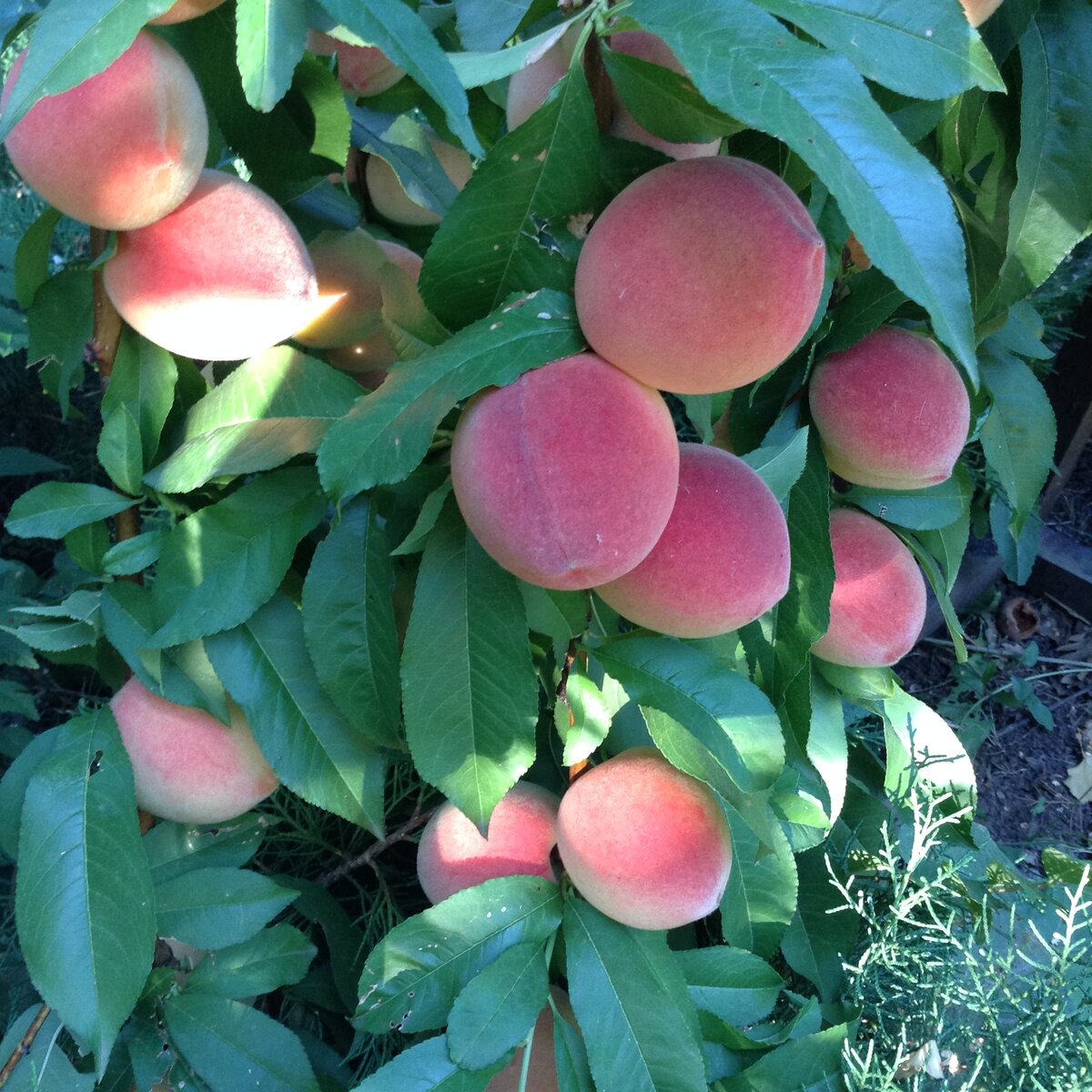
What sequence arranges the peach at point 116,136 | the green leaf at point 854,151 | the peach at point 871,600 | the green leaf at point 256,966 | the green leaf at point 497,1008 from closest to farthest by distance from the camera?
the green leaf at point 854,151, the peach at point 116,136, the green leaf at point 497,1008, the green leaf at point 256,966, the peach at point 871,600

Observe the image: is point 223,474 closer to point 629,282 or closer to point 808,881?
point 629,282

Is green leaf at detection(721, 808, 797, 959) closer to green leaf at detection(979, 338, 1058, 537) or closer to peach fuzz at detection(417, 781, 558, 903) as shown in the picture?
peach fuzz at detection(417, 781, 558, 903)

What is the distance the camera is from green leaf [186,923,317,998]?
641 millimetres

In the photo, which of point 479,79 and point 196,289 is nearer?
point 479,79

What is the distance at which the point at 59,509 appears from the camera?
1.81 feet

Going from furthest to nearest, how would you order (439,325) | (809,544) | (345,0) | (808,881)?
(808,881), (809,544), (439,325), (345,0)

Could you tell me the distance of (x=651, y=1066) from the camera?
0.54 m

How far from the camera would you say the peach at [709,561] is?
0.47m

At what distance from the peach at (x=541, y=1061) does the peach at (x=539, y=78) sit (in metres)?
0.54

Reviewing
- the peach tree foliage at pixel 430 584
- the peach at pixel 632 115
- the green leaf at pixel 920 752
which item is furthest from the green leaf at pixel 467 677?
the green leaf at pixel 920 752

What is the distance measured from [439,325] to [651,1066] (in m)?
0.43

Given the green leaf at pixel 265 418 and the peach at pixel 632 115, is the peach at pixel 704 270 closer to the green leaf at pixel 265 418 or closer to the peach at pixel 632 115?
the peach at pixel 632 115


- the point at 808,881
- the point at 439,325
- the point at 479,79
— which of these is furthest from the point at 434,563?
the point at 808,881

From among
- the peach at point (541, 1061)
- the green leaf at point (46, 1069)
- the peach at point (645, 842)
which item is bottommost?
the peach at point (541, 1061)
